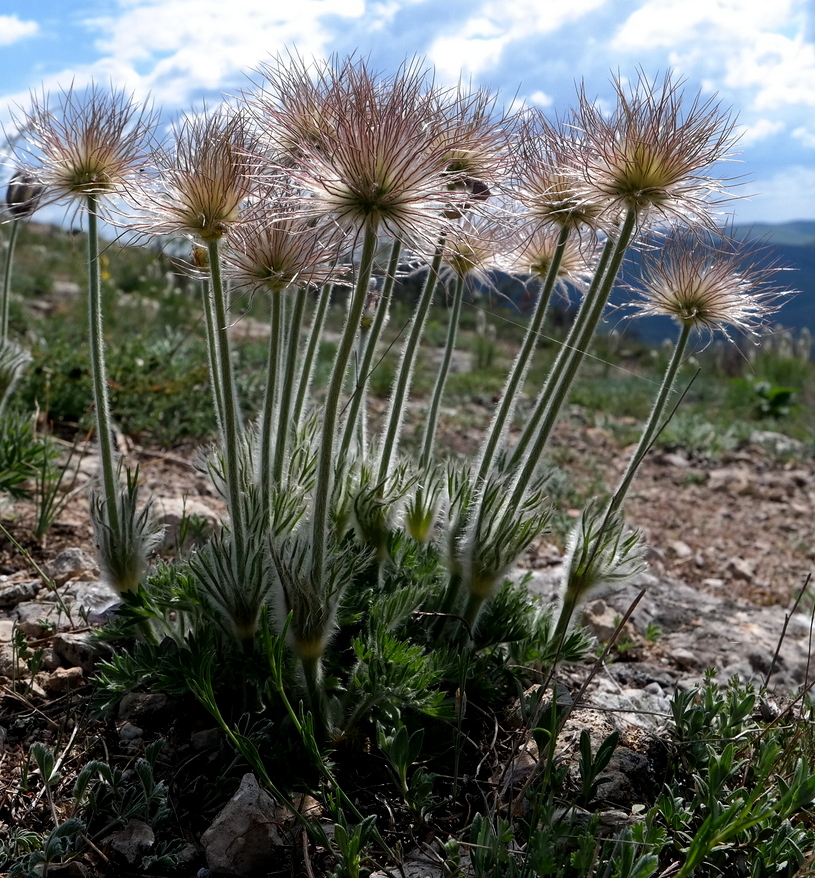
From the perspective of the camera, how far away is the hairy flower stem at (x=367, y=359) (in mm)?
2281

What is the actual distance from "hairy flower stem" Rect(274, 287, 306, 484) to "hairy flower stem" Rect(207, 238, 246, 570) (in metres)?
0.13

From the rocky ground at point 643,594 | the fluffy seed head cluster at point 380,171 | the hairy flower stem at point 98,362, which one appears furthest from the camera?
the rocky ground at point 643,594

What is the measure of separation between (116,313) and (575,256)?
836cm

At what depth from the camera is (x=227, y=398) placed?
6.57 ft

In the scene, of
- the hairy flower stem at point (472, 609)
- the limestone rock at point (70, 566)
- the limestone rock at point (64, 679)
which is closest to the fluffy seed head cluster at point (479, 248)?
the hairy flower stem at point (472, 609)

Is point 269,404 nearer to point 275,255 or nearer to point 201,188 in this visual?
point 275,255

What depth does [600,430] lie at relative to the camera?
797 cm

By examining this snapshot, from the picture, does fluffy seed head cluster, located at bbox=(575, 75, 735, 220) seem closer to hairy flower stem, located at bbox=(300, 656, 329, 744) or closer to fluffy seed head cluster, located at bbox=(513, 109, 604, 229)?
fluffy seed head cluster, located at bbox=(513, 109, 604, 229)

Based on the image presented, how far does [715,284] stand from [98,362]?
1.94 meters

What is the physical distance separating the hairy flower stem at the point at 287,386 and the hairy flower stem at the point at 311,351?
0.29ft

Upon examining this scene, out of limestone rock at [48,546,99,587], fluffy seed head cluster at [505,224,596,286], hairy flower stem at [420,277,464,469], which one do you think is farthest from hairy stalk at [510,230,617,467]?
limestone rock at [48,546,99,587]

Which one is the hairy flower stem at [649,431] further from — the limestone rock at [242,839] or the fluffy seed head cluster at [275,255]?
the limestone rock at [242,839]

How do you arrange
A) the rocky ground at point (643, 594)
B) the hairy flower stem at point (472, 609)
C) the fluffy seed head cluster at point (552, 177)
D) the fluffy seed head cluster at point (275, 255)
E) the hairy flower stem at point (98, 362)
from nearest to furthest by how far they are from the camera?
the fluffy seed head cluster at point (275, 255)
the fluffy seed head cluster at point (552, 177)
the hairy flower stem at point (98, 362)
the hairy flower stem at point (472, 609)
the rocky ground at point (643, 594)

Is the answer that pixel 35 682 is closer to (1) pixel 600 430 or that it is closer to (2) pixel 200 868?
(2) pixel 200 868
